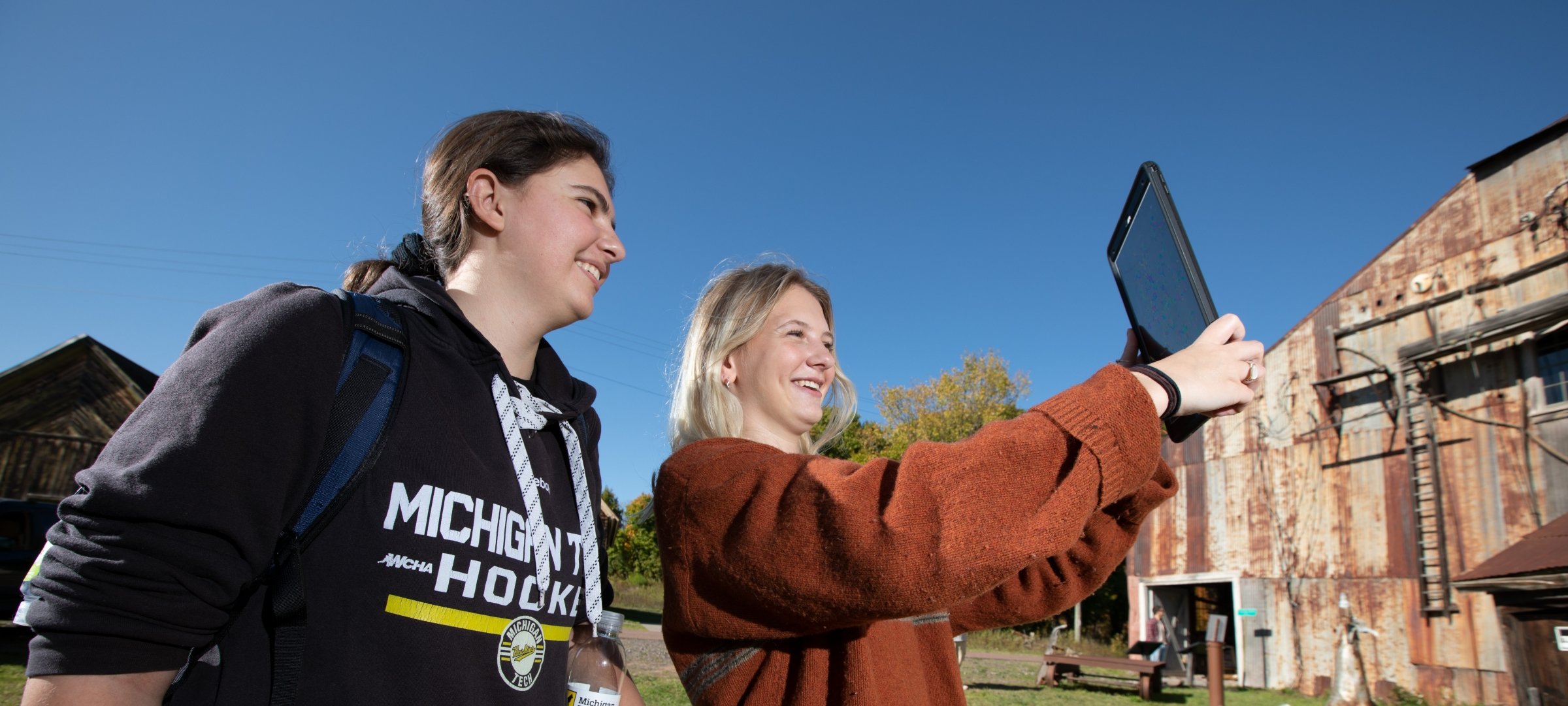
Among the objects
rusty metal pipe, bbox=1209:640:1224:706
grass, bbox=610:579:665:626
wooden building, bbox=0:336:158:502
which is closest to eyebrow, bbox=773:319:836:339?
rusty metal pipe, bbox=1209:640:1224:706

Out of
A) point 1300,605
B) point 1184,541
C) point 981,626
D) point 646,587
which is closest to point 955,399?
point 646,587

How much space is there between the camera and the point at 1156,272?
1990 mm

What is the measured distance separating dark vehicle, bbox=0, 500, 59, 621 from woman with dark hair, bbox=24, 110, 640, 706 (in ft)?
33.6

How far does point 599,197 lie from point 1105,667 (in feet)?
54.7

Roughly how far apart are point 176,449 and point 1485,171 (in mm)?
→ 20027

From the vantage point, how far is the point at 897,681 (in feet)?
5.66

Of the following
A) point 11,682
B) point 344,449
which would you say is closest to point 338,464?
point 344,449

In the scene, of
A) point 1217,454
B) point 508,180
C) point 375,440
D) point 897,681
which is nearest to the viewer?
point 375,440

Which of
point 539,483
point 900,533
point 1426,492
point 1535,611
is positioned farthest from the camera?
point 1426,492

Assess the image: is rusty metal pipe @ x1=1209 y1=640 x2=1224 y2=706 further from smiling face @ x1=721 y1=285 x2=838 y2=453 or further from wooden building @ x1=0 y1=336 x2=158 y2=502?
wooden building @ x1=0 y1=336 x2=158 y2=502

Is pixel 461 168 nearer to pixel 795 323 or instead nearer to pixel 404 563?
pixel 795 323

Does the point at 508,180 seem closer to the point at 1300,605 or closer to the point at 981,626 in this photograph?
the point at 981,626

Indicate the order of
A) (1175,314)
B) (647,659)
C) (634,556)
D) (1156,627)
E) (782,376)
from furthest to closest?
1. (634,556)
2. (1156,627)
3. (647,659)
4. (782,376)
5. (1175,314)

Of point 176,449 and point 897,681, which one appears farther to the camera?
point 897,681
